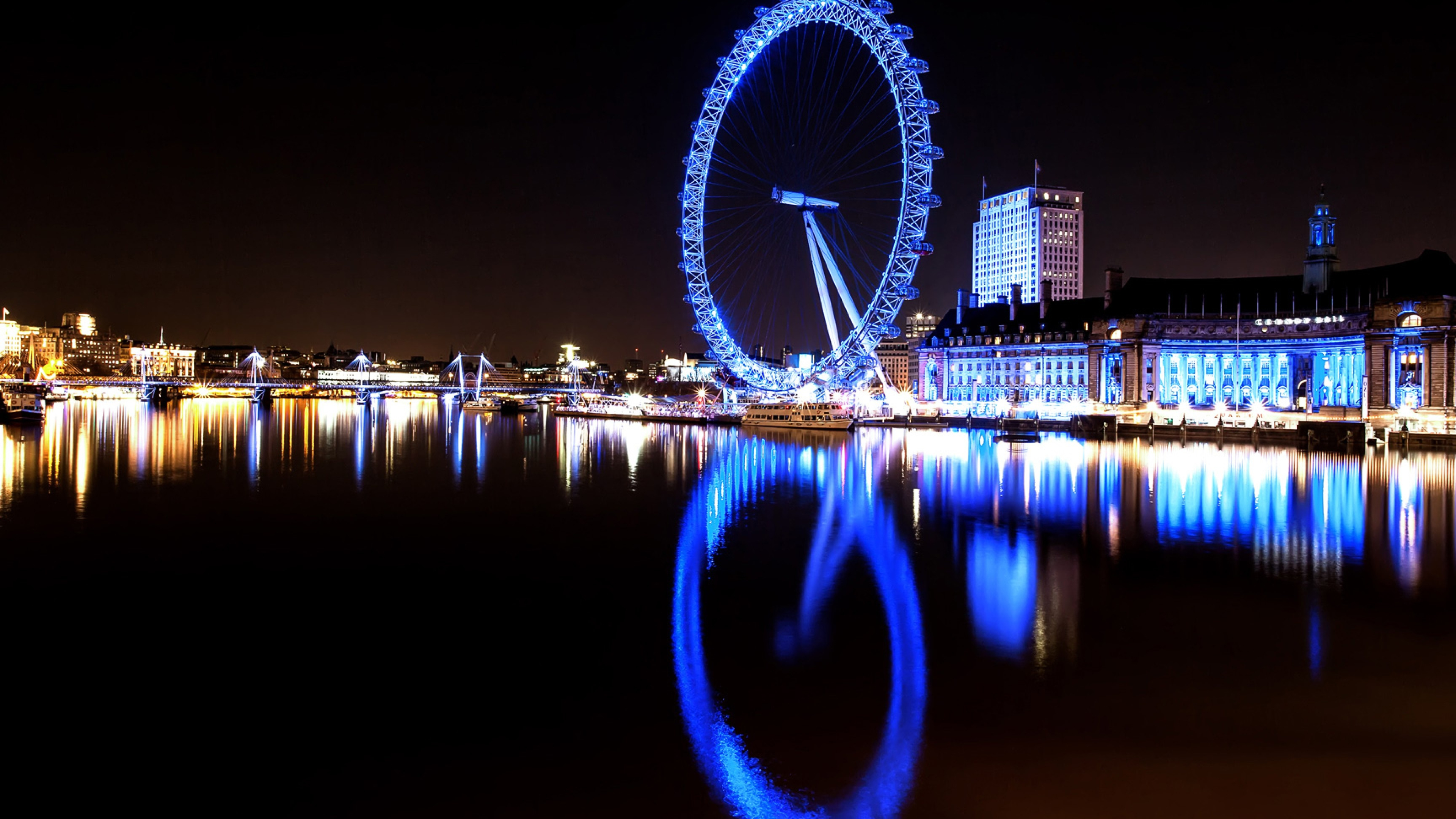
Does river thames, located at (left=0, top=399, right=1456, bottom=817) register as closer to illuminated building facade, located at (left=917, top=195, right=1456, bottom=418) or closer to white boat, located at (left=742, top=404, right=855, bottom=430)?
white boat, located at (left=742, top=404, right=855, bottom=430)

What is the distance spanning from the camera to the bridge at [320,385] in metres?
124

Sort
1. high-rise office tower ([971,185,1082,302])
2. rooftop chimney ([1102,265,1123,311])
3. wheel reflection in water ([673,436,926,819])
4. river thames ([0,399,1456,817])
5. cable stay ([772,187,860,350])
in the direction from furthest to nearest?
high-rise office tower ([971,185,1082,302]) < rooftop chimney ([1102,265,1123,311]) < cable stay ([772,187,860,350]) < river thames ([0,399,1456,817]) < wheel reflection in water ([673,436,926,819])

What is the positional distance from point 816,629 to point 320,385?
578 feet

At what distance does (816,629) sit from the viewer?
12820 mm

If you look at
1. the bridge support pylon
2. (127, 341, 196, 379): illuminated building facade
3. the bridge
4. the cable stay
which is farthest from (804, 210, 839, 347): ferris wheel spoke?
(127, 341, 196, 379): illuminated building facade

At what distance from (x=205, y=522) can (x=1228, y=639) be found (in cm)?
2021

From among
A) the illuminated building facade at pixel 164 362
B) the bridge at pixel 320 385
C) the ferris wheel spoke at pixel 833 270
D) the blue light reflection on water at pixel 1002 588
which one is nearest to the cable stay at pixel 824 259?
the ferris wheel spoke at pixel 833 270

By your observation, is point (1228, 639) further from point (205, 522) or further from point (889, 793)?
point (205, 522)

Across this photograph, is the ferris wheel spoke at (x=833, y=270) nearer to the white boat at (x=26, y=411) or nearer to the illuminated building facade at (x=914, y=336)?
the white boat at (x=26, y=411)

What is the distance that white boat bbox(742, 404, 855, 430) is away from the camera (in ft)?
219

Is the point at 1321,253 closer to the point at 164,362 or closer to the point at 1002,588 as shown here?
the point at 1002,588

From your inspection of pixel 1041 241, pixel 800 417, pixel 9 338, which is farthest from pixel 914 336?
pixel 9 338

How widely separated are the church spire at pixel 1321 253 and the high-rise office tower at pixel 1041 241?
48755 mm

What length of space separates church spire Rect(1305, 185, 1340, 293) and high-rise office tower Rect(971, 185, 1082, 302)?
160 feet
